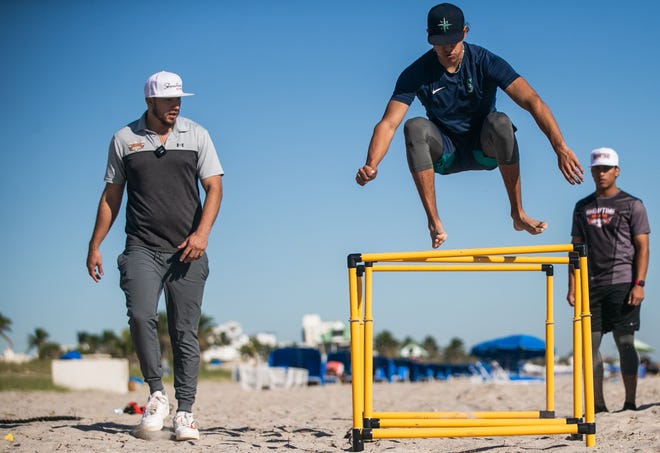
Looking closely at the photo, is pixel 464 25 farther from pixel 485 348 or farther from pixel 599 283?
pixel 485 348

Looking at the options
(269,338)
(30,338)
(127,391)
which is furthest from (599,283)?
(269,338)

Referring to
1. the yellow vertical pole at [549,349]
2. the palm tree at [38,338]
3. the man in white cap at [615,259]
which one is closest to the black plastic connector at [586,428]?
the yellow vertical pole at [549,349]

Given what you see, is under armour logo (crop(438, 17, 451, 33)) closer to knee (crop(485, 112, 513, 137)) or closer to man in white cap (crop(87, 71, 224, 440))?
knee (crop(485, 112, 513, 137))

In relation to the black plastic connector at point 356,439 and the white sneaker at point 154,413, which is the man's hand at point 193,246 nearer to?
the white sneaker at point 154,413

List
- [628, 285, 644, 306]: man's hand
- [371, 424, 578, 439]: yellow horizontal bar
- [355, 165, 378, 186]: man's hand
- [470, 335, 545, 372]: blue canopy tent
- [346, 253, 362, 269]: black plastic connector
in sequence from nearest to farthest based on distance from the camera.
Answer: [371, 424, 578, 439]: yellow horizontal bar → [346, 253, 362, 269]: black plastic connector → [355, 165, 378, 186]: man's hand → [628, 285, 644, 306]: man's hand → [470, 335, 545, 372]: blue canopy tent

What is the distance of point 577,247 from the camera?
16.2 feet

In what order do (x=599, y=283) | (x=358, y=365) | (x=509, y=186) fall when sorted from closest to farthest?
(x=358, y=365)
(x=509, y=186)
(x=599, y=283)

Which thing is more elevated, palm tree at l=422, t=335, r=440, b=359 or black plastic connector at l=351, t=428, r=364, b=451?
black plastic connector at l=351, t=428, r=364, b=451

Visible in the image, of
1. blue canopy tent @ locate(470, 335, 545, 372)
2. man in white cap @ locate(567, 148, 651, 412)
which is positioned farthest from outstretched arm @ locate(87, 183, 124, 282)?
blue canopy tent @ locate(470, 335, 545, 372)

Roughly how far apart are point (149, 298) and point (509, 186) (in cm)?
261

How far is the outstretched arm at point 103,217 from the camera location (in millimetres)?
5590

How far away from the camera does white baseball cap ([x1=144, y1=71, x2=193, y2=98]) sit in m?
5.39

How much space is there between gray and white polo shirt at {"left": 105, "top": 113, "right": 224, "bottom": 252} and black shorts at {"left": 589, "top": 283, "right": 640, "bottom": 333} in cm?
372

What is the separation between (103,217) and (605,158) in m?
4.28
